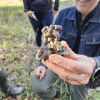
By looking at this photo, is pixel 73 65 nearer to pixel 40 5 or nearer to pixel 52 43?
pixel 52 43

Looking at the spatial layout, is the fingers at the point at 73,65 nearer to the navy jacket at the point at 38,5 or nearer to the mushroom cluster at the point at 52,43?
the mushroom cluster at the point at 52,43

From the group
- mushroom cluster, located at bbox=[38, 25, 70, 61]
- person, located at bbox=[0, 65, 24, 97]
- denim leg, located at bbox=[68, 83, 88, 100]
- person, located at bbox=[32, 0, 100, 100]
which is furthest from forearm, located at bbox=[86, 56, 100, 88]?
person, located at bbox=[0, 65, 24, 97]

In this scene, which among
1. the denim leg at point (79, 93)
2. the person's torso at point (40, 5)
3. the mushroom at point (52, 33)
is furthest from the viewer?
the person's torso at point (40, 5)

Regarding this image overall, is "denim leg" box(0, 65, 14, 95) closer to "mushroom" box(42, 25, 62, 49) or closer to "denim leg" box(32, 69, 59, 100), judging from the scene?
"denim leg" box(32, 69, 59, 100)

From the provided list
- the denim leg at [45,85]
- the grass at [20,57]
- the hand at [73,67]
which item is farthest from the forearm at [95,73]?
the grass at [20,57]

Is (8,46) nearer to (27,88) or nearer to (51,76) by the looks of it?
(27,88)

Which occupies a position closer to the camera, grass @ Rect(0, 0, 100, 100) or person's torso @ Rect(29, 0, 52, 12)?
grass @ Rect(0, 0, 100, 100)

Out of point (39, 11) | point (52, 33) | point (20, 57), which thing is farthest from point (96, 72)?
point (20, 57)

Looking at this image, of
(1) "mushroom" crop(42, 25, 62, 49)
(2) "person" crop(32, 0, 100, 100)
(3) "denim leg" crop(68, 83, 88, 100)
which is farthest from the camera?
(3) "denim leg" crop(68, 83, 88, 100)
